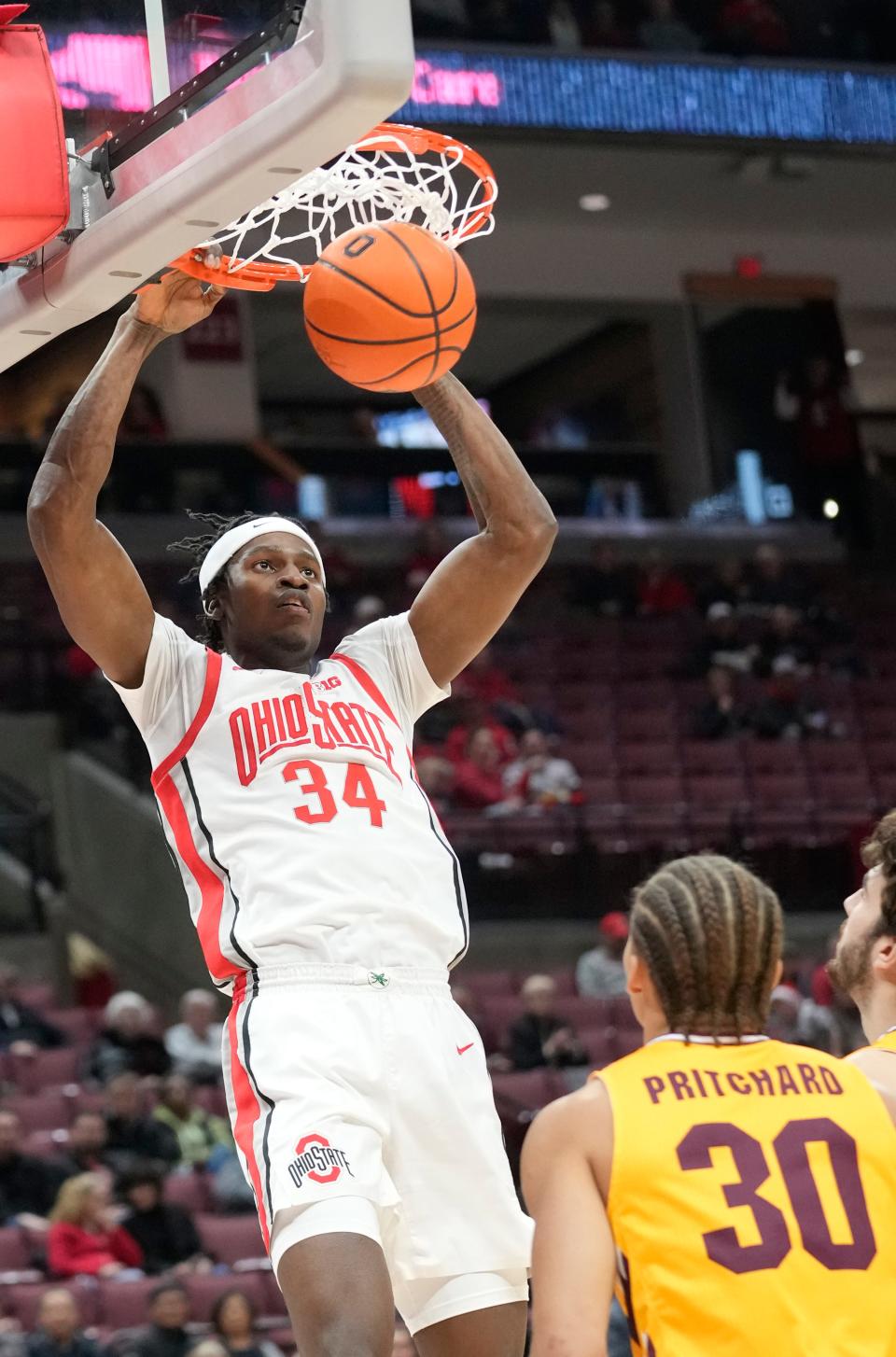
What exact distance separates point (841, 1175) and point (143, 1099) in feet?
24.2

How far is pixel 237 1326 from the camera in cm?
797

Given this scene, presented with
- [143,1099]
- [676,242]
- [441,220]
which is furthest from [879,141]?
[441,220]

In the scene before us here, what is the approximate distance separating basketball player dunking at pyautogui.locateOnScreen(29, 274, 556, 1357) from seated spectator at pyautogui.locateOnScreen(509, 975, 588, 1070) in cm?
650

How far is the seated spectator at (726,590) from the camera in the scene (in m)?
16.4

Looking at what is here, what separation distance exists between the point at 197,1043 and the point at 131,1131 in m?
1.13

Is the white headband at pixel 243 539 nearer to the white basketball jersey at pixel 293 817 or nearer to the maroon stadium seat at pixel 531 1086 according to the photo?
the white basketball jersey at pixel 293 817

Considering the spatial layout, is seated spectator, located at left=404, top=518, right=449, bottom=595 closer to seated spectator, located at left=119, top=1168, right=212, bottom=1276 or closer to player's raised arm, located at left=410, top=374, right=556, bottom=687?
seated spectator, located at left=119, top=1168, right=212, bottom=1276

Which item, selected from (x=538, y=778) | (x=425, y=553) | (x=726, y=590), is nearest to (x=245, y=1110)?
(x=538, y=778)

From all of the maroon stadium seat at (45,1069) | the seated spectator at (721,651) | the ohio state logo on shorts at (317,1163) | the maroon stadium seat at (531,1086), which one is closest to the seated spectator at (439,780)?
the maroon stadium seat at (531,1086)

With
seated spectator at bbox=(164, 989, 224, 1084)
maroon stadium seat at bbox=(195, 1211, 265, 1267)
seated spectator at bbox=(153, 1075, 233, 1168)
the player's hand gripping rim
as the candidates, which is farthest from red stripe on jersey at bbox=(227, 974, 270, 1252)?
seated spectator at bbox=(164, 989, 224, 1084)

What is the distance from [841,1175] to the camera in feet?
A: 8.95

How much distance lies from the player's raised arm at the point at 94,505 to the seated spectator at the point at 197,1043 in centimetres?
679

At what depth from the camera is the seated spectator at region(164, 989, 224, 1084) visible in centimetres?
1038

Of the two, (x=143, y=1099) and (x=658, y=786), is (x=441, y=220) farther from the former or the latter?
(x=658, y=786)
